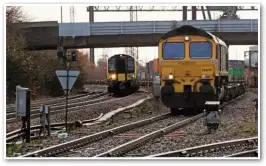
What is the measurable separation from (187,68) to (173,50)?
2.21ft

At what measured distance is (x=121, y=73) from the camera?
94.8 feet

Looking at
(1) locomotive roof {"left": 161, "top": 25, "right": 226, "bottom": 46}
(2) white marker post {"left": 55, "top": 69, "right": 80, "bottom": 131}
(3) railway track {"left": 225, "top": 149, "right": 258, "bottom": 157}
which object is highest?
(1) locomotive roof {"left": 161, "top": 25, "right": 226, "bottom": 46}

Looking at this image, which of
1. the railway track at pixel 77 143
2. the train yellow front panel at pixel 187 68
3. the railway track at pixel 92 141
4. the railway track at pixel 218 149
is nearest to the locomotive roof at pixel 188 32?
the train yellow front panel at pixel 187 68

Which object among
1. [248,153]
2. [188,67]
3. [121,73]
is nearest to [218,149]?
[248,153]

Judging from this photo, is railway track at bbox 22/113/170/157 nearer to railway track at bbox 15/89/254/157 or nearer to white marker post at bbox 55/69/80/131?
railway track at bbox 15/89/254/157

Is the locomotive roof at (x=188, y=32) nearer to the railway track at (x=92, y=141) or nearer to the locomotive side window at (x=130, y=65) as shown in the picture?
the railway track at (x=92, y=141)

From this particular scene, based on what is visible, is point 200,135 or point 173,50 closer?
point 200,135

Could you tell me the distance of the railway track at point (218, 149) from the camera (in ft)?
29.3

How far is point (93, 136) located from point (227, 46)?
916 centimetres

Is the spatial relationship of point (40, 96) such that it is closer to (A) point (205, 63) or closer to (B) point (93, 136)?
(A) point (205, 63)

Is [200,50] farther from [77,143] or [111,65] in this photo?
[111,65]

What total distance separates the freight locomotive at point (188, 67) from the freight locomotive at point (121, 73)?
41.9 ft

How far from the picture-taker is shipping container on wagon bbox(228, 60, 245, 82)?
18031 mm

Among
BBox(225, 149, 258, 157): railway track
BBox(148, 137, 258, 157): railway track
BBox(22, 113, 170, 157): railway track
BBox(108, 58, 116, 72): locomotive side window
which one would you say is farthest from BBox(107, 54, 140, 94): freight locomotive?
BBox(225, 149, 258, 157): railway track
